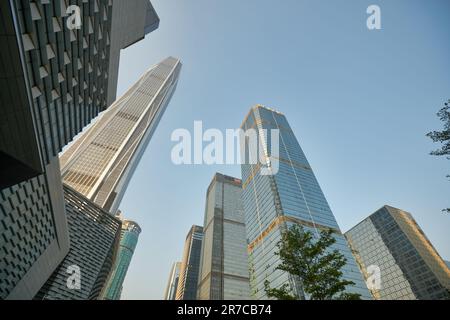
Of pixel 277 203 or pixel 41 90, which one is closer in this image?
pixel 41 90

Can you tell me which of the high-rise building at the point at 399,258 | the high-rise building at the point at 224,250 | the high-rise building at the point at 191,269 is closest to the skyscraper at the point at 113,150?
the high-rise building at the point at 224,250

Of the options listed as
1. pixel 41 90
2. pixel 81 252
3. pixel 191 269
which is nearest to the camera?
pixel 41 90

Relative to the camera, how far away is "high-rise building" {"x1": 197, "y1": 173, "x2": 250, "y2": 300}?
347 ft

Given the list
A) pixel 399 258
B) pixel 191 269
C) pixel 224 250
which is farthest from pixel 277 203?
pixel 191 269

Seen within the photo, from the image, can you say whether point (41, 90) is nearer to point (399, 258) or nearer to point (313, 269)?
point (313, 269)

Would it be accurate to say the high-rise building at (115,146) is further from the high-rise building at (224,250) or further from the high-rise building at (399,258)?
the high-rise building at (399,258)

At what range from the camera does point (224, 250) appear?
391ft

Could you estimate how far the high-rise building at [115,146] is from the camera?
11938 cm

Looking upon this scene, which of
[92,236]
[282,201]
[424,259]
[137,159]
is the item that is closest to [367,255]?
[424,259]

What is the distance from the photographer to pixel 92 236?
85.1m

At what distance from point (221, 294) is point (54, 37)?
106947 millimetres

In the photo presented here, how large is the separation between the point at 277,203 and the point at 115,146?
98.3 meters
